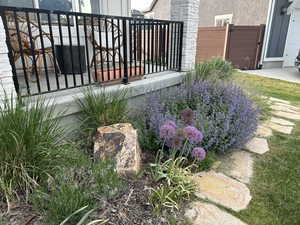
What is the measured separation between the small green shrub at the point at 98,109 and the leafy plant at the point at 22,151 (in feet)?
2.40

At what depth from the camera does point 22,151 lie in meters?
1.51

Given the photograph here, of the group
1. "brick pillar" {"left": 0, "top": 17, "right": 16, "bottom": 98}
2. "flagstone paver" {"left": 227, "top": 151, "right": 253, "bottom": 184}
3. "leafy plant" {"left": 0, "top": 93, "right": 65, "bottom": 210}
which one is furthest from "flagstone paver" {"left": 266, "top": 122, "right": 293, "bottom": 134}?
"brick pillar" {"left": 0, "top": 17, "right": 16, "bottom": 98}

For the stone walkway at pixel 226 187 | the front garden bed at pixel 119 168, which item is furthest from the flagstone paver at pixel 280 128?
the front garden bed at pixel 119 168

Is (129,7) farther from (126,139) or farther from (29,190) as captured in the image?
(29,190)

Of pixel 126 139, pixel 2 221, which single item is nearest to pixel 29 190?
pixel 2 221

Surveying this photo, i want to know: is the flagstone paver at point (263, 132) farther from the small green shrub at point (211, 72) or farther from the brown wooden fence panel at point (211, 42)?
the brown wooden fence panel at point (211, 42)

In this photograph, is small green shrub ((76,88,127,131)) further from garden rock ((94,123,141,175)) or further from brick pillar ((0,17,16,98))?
brick pillar ((0,17,16,98))

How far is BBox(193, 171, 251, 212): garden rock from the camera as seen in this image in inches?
70.0

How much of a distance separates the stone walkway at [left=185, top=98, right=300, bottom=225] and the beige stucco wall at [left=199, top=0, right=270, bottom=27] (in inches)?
303

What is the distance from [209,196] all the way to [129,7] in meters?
4.25

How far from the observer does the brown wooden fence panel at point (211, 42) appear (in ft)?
28.1

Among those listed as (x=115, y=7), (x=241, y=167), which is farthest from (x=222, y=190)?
(x=115, y=7)

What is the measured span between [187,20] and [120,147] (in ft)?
8.72

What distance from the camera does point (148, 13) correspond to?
58.0 ft
